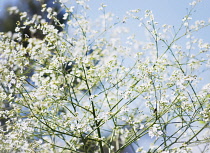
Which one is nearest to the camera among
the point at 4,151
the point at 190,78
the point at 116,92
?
Answer: the point at 190,78

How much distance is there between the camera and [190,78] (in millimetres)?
2676

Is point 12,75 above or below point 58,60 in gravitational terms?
below

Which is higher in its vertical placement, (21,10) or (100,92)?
(21,10)

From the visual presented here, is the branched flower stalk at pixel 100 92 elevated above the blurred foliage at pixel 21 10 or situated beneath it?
situated beneath

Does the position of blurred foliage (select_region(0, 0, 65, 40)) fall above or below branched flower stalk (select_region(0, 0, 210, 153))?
above

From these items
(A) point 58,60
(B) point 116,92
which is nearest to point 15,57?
(A) point 58,60

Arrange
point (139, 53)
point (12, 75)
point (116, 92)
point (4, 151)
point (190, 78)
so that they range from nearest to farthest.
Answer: point (190, 78) → point (12, 75) → point (139, 53) → point (116, 92) → point (4, 151)

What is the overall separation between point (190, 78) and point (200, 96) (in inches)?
29.6

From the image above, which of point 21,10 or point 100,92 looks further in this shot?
point 21,10

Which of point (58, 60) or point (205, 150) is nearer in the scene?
point (58, 60)

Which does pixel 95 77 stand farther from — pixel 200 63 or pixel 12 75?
pixel 200 63

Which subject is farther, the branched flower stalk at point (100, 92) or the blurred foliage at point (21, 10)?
the blurred foliage at point (21, 10)

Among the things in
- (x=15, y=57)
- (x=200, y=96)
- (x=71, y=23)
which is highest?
(x=71, y=23)

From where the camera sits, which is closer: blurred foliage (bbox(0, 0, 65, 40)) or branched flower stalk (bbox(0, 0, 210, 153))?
branched flower stalk (bbox(0, 0, 210, 153))
